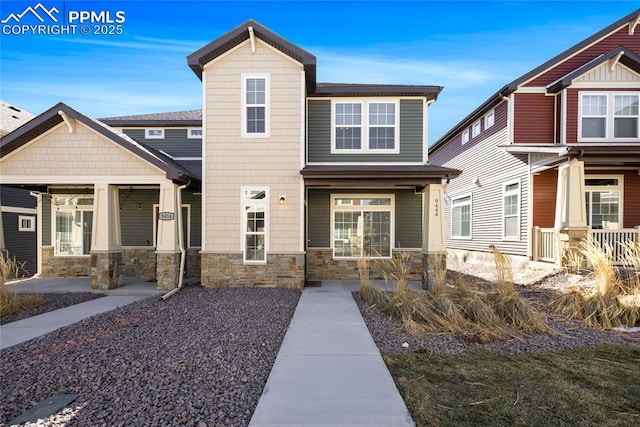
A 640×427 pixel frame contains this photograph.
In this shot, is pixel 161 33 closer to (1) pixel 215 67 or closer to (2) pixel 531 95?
(1) pixel 215 67

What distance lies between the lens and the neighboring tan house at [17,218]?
13867mm

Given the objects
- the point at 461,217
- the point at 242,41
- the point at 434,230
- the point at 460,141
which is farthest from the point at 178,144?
the point at 461,217

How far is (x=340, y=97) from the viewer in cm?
1113

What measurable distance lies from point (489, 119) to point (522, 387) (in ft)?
42.5

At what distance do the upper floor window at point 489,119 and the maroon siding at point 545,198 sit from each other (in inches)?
121

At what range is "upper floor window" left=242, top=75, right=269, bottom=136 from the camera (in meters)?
9.92

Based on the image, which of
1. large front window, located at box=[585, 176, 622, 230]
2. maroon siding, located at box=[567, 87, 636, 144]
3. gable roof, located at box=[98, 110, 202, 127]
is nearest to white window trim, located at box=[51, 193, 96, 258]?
gable roof, located at box=[98, 110, 202, 127]

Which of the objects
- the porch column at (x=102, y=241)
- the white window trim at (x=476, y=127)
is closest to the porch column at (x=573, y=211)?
the white window trim at (x=476, y=127)

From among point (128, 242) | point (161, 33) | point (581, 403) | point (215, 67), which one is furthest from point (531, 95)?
point (128, 242)

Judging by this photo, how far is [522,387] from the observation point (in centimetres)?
377

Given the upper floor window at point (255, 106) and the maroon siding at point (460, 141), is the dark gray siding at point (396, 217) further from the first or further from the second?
the maroon siding at point (460, 141)

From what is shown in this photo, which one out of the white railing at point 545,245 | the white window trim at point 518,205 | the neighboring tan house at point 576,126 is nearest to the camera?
the white railing at point 545,245

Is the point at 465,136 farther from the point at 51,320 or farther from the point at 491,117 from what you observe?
the point at 51,320

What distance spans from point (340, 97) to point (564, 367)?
9069 millimetres
